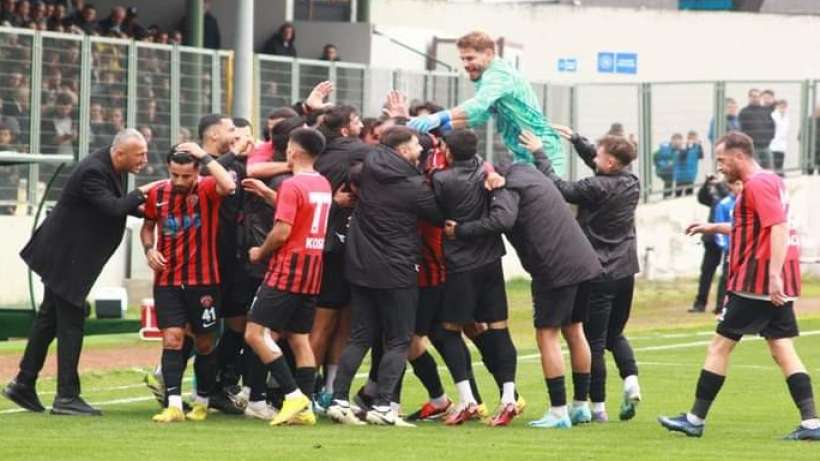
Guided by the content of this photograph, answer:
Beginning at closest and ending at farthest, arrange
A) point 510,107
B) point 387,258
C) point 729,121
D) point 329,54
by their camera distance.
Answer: point 387,258 < point 510,107 < point 329,54 < point 729,121

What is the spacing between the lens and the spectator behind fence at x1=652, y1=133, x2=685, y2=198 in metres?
36.0

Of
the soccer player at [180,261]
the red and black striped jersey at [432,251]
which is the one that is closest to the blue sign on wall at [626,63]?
the red and black striped jersey at [432,251]

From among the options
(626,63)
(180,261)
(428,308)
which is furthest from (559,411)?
(626,63)

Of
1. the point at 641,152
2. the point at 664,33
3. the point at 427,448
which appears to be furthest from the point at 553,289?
the point at 664,33

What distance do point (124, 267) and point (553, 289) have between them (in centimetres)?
1328

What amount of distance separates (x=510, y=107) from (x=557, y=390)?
2071 millimetres

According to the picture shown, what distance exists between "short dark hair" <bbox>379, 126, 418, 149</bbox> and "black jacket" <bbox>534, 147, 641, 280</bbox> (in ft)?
3.20

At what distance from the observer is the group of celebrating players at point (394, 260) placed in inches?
578

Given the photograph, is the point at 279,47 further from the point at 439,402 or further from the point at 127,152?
the point at 439,402

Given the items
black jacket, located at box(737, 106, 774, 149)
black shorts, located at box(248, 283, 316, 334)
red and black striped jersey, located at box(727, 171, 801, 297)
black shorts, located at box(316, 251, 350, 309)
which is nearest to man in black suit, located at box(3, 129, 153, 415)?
black shorts, located at box(248, 283, 316, 334)

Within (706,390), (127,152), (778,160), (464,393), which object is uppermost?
(127,152)

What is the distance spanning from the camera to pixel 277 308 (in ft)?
48.1

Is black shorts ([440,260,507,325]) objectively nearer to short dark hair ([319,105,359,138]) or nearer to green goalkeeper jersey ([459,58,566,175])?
green goalkeeper jersey ([459,58,566,175])

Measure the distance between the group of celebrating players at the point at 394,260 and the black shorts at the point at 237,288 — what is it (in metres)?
0.01
